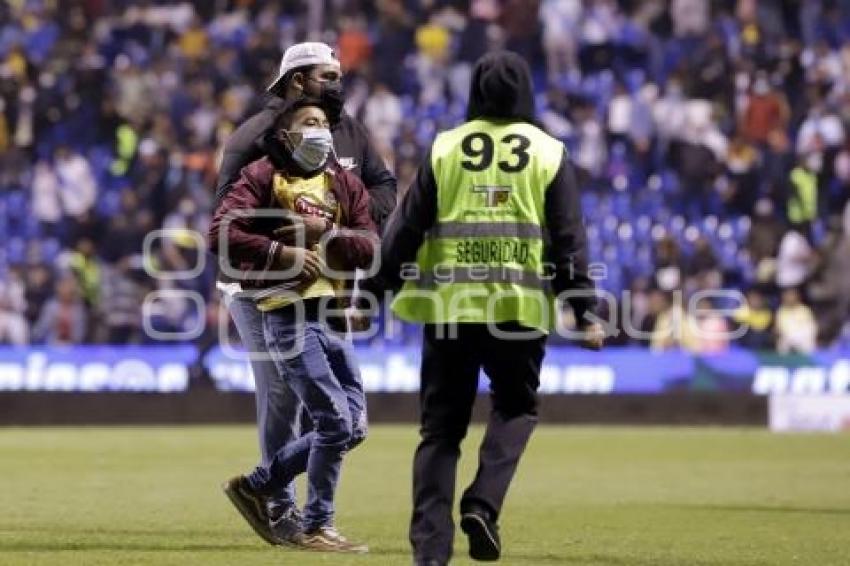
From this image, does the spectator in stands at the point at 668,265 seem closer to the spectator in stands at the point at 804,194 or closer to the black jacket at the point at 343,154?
the spectator in stands at the point at 804,194

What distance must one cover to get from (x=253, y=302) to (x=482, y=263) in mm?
2348

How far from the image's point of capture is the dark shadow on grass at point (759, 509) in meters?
13.9

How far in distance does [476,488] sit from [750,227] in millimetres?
18595

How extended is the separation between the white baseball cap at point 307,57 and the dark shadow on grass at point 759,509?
184 inches

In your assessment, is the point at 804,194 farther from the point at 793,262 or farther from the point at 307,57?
the point at 307,57

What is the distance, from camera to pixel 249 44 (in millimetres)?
30781

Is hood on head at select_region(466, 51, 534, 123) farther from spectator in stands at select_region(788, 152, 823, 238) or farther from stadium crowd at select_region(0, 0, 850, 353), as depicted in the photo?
spectator in stands at select_region(788, 152, 823, 238)

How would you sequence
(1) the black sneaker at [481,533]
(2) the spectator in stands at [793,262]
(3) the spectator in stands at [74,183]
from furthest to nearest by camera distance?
(3) the spectator in stands at [74,183]
(2) the spectator in stands at [793,262]
(1) the black sneaker at [481,533]

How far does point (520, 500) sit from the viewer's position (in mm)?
14727

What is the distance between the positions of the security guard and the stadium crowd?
16.5 meters

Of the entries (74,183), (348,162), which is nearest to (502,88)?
(348,162)

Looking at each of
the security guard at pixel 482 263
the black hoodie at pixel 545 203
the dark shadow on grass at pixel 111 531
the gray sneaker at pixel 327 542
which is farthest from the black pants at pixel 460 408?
the dark shadow on grass at pixel 111 531

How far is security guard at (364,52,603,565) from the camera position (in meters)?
8.77

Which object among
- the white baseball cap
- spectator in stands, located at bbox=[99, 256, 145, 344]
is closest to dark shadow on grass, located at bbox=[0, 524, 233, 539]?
the white baseball cap
